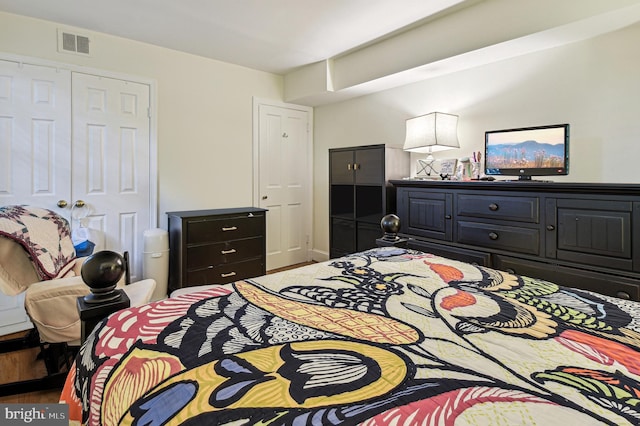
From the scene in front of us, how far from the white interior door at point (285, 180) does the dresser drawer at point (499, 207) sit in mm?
2650

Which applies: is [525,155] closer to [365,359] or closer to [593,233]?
[593,233]

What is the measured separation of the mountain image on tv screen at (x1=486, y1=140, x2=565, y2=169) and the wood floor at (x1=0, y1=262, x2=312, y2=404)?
3.48m

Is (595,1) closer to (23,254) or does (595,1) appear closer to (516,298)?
(516,298)

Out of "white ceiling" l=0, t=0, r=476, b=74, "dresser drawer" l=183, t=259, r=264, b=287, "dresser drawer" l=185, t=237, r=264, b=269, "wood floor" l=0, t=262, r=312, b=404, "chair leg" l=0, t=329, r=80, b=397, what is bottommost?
"wood floor" l=0, t=262, r=312, b=404

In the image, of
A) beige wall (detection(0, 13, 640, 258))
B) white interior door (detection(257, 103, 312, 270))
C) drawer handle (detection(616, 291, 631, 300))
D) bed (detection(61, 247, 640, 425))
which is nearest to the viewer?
bed (detection(61, 247, 640, 425))

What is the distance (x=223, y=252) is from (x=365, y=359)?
125 inches

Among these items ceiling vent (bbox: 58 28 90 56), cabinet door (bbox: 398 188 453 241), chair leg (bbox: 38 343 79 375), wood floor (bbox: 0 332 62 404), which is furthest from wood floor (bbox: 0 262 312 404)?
cabinet door (bbox: 398 188 453 241)

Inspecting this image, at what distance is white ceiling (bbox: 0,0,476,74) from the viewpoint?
2.77 m

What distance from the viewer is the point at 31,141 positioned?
9.91 ft

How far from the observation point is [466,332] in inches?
35.2

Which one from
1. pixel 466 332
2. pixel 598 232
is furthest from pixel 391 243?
pixel 598 232

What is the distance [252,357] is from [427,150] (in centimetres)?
311

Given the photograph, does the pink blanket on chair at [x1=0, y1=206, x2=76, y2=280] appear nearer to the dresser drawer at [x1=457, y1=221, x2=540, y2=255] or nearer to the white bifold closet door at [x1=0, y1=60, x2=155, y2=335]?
the white bifold closet door at [x1=0, y1=60, x2=155, y2=335]

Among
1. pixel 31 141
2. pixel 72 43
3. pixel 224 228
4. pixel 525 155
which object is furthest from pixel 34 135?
pixel 525 155
